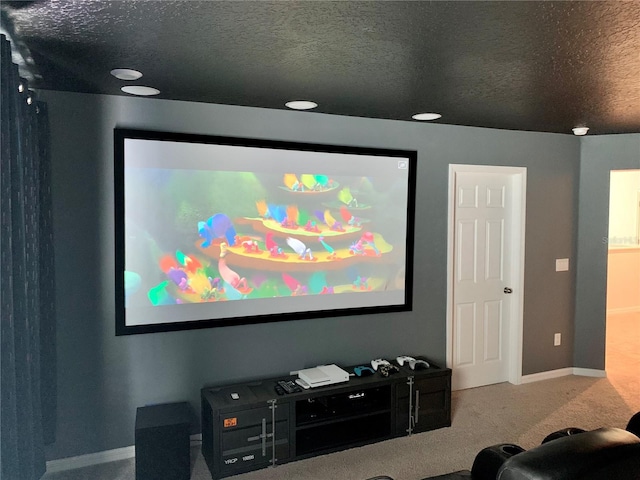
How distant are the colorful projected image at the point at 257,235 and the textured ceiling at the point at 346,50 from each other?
619 millimetres

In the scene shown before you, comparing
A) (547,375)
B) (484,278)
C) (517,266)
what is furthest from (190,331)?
(547,375)

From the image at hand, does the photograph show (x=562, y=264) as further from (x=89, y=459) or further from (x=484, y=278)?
(x=89, y=459)

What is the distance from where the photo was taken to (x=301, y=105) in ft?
11.2

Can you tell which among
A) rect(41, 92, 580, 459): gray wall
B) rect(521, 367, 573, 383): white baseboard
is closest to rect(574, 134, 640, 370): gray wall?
rect(521, 367, 573, 383): white baseboard

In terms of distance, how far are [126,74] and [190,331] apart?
5.79ft

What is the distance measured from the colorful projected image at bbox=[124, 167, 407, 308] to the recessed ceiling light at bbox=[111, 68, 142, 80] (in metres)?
0.66

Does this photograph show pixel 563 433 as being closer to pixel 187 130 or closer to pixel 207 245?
pixel 207 245

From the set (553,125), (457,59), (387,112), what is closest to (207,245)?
(387,112)

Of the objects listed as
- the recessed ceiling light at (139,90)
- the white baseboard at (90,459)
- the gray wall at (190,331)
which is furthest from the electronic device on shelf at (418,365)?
the recessed ceiling light at (139,90)

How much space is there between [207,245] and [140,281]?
0.51 metres

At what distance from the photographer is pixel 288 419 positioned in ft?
10.6

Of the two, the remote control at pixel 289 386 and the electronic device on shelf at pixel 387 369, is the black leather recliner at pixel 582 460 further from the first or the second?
the electronic device on shelf at pixel 387 369

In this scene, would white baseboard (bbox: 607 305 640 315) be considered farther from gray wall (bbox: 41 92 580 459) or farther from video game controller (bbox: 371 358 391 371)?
video game controller (bbox: 371 358 391 371)

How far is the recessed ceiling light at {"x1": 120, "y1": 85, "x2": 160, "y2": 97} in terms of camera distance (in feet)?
9.56
